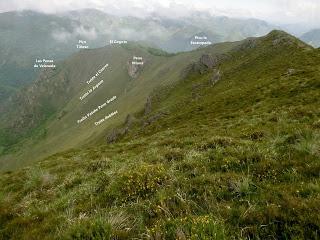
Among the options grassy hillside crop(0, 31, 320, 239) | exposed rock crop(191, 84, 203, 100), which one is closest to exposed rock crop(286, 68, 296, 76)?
exposed rock crop(191, 84, 203, 100)

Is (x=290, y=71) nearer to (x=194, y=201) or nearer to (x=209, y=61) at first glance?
(x=194, y=201)

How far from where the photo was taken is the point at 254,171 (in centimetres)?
1048

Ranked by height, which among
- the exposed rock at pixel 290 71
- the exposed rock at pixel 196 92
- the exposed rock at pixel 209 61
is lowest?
the exposed rock at pixel 209 61

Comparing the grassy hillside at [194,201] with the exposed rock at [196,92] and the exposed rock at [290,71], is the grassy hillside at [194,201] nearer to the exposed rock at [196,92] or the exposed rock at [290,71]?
the exposed rock at [290,71]

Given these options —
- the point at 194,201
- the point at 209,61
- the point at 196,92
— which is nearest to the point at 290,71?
the point at 196,92

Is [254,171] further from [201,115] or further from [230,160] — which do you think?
[201,115]

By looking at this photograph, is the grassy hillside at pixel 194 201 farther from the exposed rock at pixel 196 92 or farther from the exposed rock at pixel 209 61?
the exposed rock at pixel 209 61

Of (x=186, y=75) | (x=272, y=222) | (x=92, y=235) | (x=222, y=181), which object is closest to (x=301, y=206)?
(x=272, y=222)

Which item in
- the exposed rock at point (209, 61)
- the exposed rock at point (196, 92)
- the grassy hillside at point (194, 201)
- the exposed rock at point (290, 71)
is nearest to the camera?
the grassy hillside at point (194, 201)

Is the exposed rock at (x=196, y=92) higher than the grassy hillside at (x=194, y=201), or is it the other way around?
the grassy hillside at (x=194, y=201)

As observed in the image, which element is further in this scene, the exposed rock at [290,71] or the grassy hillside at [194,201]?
the exposed rock at [290,71]

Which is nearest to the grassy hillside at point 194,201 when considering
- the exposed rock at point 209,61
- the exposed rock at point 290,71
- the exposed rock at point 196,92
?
the exposed rock at point 290,71

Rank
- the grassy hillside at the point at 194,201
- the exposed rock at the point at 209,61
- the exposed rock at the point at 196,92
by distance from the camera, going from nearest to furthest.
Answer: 1. the grassy hillside at the point at 194,201
2. the exposed rock at the point at 196,92
3. the exposed rock at the point at 209,61

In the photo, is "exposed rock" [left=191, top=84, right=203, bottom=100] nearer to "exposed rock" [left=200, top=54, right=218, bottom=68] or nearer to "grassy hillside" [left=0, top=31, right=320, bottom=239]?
"exposed rock" [left=200, top=54, right=218, bottom=68]
